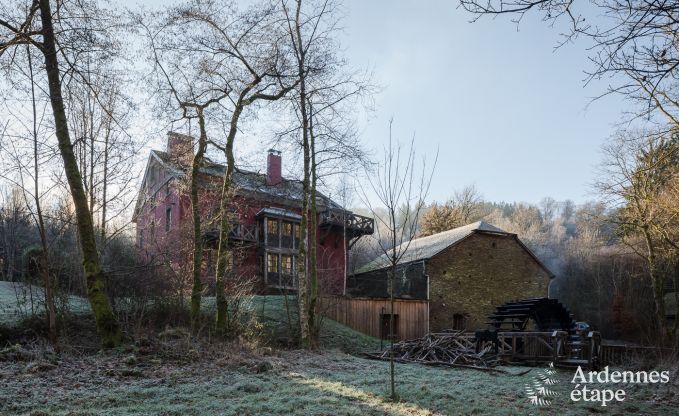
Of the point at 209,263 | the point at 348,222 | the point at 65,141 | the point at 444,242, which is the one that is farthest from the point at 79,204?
the point at 444,242

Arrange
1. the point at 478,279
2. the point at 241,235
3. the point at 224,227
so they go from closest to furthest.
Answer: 1. the point at 224,227
2. the point at 241,235
3. the point at 478,279

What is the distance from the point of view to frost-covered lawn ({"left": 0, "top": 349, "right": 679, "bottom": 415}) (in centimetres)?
631

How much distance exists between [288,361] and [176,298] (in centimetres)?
542

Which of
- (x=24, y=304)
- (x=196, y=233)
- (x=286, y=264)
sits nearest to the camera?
(x=24, y=304)

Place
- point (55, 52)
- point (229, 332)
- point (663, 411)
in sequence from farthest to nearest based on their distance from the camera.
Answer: point (229, 332)
point (55, 52)
point (663, 411)

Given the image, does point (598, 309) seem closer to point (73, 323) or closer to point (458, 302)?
point (458, 302)

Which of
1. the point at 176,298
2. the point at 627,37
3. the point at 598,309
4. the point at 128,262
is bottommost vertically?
the point at 598,309

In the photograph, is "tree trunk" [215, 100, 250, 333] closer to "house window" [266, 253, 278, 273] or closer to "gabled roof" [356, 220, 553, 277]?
"house window" [266, 253, 278, 273]

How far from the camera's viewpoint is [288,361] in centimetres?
1166

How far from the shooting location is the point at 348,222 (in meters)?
29.8

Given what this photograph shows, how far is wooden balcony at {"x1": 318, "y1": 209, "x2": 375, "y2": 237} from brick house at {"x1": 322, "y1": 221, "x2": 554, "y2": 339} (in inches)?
87.7

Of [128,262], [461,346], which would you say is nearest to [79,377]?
[128,262]

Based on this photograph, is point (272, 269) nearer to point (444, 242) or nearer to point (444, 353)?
point (444, 242)

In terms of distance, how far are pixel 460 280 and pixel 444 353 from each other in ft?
46.5
